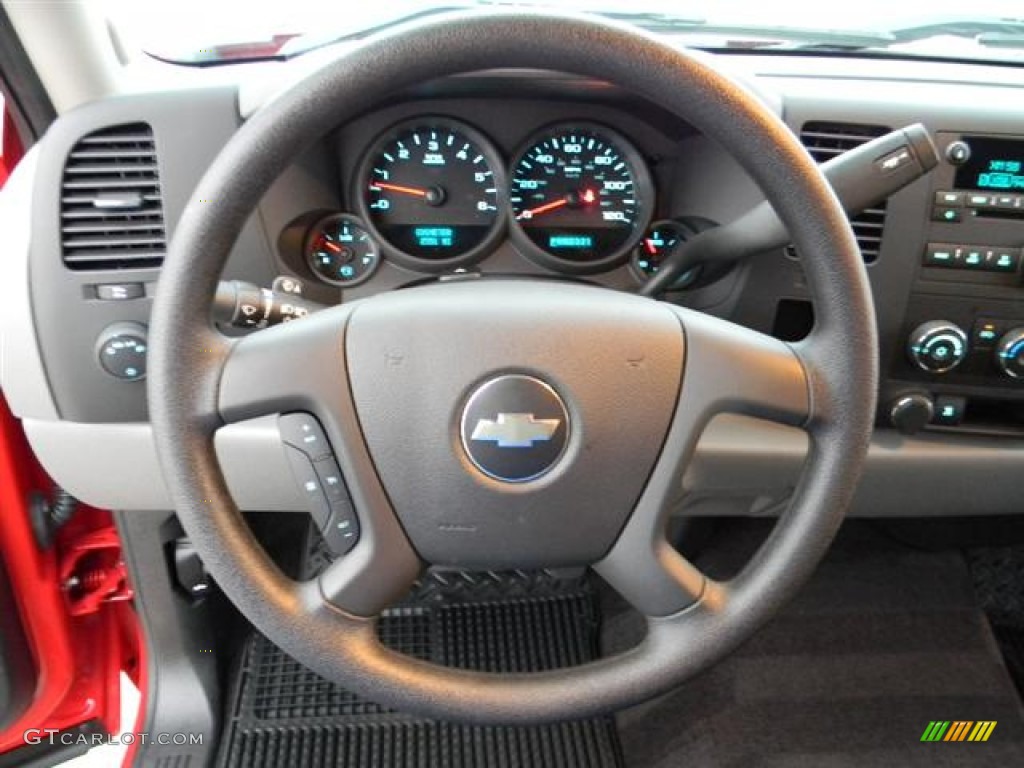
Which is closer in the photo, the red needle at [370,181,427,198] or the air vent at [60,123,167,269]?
the air vent at [60,123,167,269]

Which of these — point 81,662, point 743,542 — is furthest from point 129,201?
point 743,542

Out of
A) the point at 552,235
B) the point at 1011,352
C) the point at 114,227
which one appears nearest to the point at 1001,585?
the point at 1011,352

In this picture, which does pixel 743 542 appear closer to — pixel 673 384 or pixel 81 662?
pixel 673 384

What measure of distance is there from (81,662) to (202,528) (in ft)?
3.49

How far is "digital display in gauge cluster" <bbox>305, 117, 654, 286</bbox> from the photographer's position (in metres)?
1.21

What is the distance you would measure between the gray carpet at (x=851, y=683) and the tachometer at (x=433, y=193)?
0.79 metres

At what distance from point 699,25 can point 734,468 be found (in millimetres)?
677

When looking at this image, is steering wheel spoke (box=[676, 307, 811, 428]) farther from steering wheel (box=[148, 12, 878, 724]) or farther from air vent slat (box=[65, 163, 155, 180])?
air vent slat (box=[65, 163, 155, 180])

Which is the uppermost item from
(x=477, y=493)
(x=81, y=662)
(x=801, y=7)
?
(x=801, y=7)

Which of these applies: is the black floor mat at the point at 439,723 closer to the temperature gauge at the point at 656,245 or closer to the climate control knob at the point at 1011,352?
the temperature gauge at the point at 656,245

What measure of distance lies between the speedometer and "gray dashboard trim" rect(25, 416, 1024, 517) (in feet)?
0.99

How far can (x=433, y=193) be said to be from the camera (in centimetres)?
121

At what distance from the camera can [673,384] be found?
2.76ft

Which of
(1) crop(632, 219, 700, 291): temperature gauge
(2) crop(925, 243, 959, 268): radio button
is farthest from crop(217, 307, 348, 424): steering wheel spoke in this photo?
(2) crop(925, 243, 959, 268): radio button
